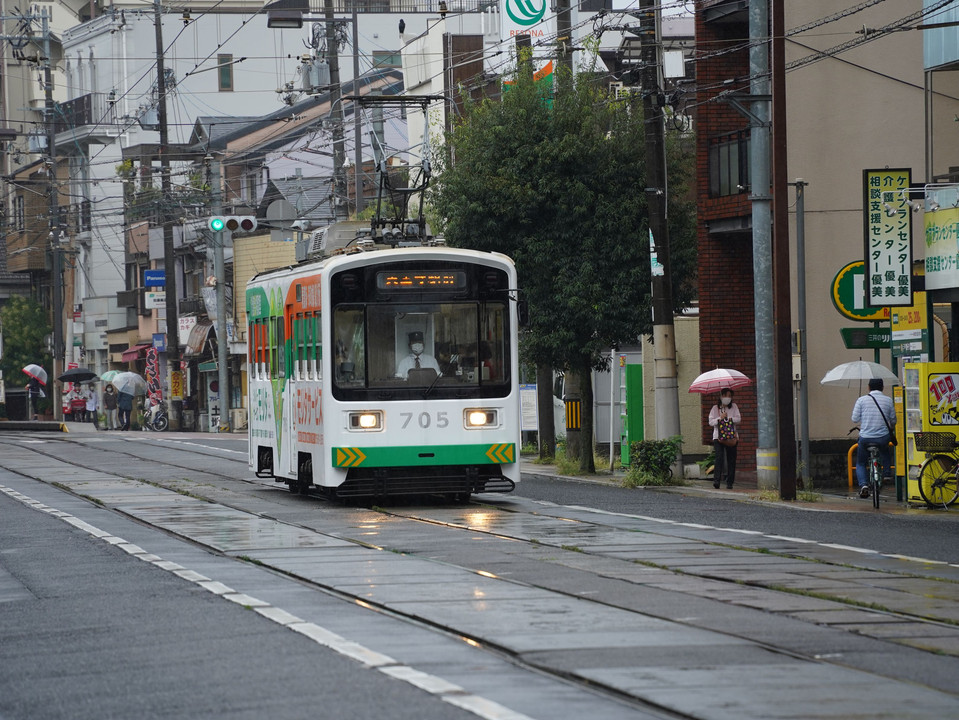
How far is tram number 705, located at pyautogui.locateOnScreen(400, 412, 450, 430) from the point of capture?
21875 mm

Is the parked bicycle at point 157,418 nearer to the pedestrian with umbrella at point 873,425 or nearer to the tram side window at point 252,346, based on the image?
the tram side window at point 252,346

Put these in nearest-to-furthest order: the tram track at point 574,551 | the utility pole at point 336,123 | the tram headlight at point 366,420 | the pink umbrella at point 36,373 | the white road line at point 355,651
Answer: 1. the white road line at point 355,651
2. the tram track at point 574,551
3. the tram headlight at point 366,420
4. the utility pole at point 336,123
5. the pink umbrella at point 36,373

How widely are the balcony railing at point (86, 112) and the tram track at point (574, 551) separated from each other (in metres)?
59.6

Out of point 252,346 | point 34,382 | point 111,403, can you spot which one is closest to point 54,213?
point 34,382

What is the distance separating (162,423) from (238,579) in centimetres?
5076

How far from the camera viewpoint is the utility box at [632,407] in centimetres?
3177

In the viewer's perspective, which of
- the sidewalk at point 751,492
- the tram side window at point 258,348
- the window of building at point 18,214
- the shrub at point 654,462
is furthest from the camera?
the window of building at point 18,214

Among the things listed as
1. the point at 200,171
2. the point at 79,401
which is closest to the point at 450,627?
the point at 200,171

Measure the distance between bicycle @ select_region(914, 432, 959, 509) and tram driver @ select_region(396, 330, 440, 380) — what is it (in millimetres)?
6580

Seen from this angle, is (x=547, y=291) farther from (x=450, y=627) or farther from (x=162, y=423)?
(x=162, y=423)

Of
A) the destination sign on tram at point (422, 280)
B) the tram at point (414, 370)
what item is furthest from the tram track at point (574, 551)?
the destination sign on tram at point (422, 280)

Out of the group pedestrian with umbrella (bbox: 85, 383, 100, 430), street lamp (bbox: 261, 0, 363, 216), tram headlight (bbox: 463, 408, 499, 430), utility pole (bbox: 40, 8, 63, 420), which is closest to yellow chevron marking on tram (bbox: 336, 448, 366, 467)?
tram headlight (bbox: 463, 408, 499, 430)

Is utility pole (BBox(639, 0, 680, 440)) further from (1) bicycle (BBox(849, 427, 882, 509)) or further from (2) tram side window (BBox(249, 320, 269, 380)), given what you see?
(2) tram side window (BBox(249, 320, 269, 380))

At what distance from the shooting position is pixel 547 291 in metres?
32.2
